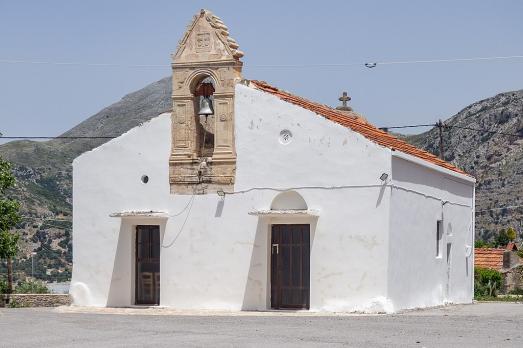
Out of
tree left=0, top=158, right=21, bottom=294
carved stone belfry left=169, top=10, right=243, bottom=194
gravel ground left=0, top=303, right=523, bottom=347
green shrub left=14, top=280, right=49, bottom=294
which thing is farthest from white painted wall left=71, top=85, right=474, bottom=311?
green shrub left=14, top=280, right=49, bottom=294

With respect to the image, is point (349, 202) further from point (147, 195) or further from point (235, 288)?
point (147, 195)

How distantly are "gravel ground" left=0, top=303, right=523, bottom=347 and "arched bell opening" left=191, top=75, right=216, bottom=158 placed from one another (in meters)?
4.69

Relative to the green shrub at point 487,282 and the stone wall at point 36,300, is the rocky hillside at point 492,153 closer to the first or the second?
the green shrub at point 487,282

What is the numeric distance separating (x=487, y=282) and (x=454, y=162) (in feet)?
113

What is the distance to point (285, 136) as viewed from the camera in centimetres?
2497

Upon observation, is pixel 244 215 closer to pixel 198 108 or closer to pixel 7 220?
pixel 198 108

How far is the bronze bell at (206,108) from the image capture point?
85.1 feet

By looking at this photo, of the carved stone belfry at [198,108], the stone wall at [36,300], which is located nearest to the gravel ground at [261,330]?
the carved stone belfry at [198,108]

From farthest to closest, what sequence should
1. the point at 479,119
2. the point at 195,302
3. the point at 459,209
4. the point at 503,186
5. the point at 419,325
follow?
1. the point at 479,119
2. the point at 503,186
3. the point at 459,209
4. the point at 195,302
5. the point at 419,325

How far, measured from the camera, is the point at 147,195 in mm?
26578

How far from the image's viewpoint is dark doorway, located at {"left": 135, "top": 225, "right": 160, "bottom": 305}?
87.7 feet

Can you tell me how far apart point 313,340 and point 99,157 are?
40.0 ft

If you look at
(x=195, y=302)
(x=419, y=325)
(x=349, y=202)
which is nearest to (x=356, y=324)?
(x=419, y=325)

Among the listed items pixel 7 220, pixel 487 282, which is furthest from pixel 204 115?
pixel 487 282
